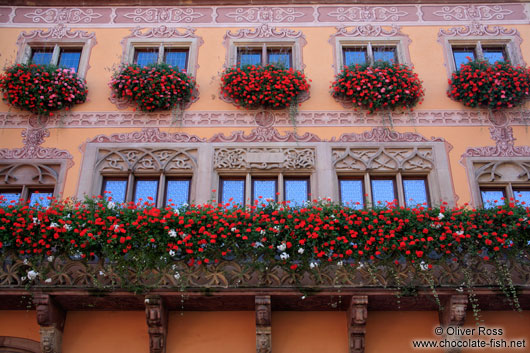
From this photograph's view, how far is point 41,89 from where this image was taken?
11.6m

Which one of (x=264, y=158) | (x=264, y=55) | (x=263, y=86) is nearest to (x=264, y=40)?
(x=264, y=55)

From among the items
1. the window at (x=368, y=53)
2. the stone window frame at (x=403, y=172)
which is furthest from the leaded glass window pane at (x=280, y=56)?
the stone window frame at (x=403, y=172)

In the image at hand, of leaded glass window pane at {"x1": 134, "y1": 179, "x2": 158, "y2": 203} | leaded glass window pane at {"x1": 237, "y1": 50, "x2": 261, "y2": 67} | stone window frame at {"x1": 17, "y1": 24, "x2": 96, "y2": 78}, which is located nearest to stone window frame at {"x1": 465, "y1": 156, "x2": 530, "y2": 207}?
leaded glass window pane at {"x1": 237, "y1": 50, "x2": 261, "y2": 67}

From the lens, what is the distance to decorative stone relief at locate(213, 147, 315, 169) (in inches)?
434

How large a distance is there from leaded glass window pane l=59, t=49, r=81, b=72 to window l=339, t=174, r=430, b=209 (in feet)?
20.3

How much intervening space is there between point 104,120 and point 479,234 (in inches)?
286

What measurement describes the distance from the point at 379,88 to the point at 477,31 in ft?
9.55

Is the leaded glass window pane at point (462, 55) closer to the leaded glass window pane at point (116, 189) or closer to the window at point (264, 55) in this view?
the window at point (264, 55)

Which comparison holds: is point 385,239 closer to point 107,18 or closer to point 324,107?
point 324,107

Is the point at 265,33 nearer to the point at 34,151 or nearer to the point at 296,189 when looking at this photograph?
the point at 296,189

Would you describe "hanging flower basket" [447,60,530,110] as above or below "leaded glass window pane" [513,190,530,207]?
above

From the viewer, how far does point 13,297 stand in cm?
886

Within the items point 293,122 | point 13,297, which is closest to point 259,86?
point 293,122

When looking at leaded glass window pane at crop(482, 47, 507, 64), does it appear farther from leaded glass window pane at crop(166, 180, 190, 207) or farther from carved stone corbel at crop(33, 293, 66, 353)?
carved stone corbel at crop(33, 293, 66, 353)
